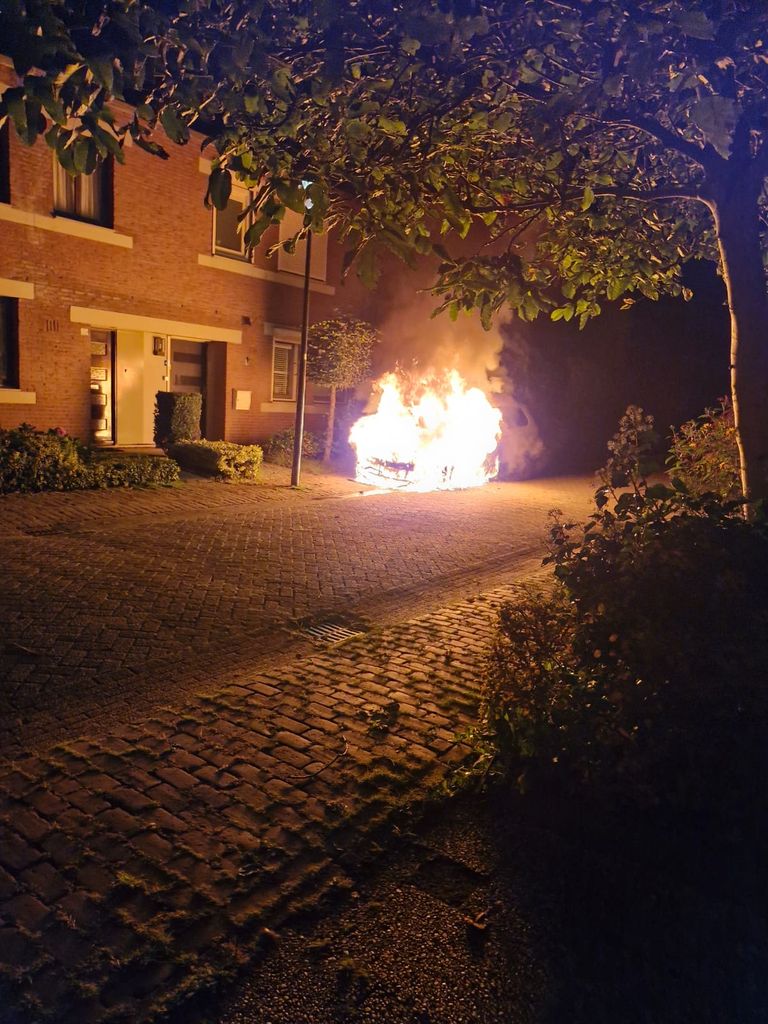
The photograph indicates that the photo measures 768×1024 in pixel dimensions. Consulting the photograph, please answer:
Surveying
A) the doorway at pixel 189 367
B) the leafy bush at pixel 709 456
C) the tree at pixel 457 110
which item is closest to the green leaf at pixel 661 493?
the tree at pixel 457 110

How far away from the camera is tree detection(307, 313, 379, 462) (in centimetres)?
1623

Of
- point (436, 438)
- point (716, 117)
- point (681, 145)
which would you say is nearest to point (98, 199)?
point (436, 438)

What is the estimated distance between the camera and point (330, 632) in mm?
6156

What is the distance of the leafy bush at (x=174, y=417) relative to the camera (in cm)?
1500

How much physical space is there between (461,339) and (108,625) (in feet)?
43.0

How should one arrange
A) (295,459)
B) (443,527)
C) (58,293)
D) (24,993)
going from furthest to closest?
1. (295,459)
2. (58,293)
3. (443,527)
4. (24,993)

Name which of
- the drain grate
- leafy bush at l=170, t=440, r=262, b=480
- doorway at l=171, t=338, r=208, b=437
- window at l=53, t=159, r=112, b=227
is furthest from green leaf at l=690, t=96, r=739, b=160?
doorway at l=171, t=338, r=208, b=437

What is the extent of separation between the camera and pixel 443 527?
11.2 metres

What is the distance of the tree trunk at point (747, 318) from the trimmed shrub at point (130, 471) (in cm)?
1021

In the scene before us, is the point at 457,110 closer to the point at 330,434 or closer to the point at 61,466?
the point at 61,466

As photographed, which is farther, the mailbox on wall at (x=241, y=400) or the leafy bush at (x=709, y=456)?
the mailbox on wall at (x=241, y=400)

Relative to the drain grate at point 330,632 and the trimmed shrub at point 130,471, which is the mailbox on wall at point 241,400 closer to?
the trimmed shrub at point 130,471

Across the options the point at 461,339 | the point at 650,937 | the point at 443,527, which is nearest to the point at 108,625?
the point at 650,937

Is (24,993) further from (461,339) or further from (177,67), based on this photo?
(461,339)
